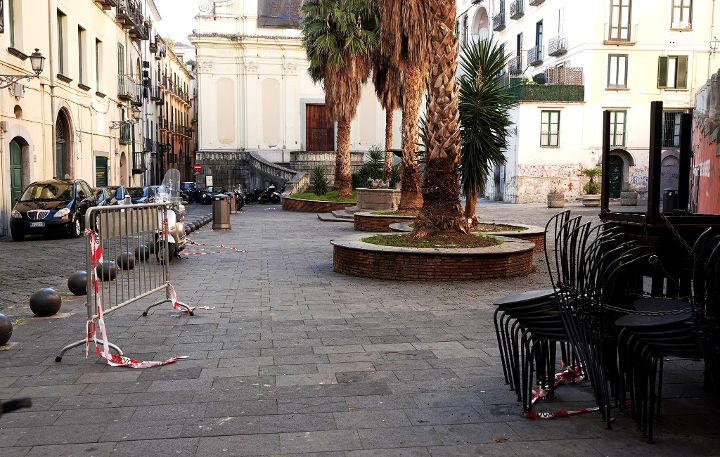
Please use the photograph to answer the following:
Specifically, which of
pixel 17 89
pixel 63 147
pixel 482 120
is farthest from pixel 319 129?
pixel 482 120

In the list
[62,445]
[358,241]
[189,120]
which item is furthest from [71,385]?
[189,120]

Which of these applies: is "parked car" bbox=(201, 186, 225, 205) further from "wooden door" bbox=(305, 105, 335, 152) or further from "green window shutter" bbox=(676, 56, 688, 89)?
"green window shutter" bbox=(676, 56, 688, 89)

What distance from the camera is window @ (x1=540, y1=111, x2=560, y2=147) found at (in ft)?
130

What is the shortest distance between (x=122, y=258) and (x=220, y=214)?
Result: 1529 cm

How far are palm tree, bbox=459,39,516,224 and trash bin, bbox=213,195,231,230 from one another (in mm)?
10344

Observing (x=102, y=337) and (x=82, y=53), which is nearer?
A: (x=102, y=337)

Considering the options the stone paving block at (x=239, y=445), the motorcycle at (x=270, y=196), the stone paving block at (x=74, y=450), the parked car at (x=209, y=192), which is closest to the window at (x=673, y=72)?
the motorcycle at (x=270, y=196)

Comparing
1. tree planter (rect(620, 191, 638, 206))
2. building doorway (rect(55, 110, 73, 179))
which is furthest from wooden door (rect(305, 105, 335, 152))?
building doorway (rect(55, 110, 73, 179))

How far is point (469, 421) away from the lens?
437cm

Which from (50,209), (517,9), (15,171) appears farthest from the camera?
(517,9)

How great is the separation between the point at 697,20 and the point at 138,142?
1310 inches

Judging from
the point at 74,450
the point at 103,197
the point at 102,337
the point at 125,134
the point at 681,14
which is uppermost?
the point at 681,14

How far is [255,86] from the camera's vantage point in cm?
4706

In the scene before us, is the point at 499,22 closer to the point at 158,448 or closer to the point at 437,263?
the point at 437,263
